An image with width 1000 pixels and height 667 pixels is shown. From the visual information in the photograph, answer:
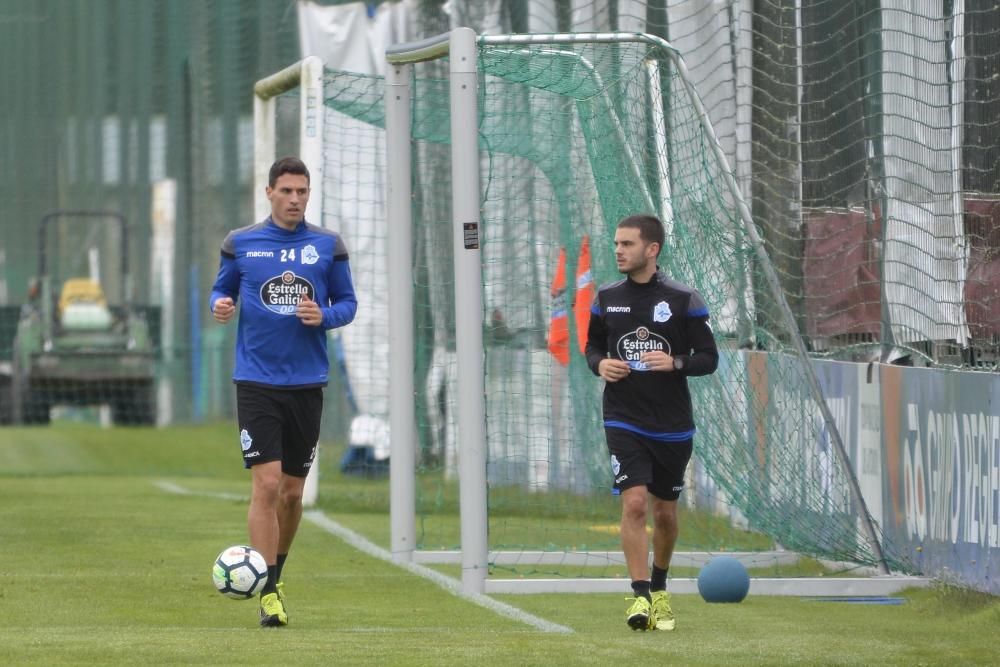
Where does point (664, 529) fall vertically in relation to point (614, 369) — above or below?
below

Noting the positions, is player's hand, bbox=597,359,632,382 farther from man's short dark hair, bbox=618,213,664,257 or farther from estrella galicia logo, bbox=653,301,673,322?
man's short dark hair, bbox=618,213,664,257

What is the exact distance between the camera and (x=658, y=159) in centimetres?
1065

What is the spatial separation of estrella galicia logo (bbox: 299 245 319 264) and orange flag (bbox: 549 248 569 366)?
148 inches

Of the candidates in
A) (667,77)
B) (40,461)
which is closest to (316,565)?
(667,77)

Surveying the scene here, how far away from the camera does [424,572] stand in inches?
415

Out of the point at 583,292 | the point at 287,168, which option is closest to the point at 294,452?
the point at 287,168

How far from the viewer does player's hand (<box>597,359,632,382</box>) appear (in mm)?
8125

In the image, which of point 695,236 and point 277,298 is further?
point 695,236

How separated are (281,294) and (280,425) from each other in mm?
581

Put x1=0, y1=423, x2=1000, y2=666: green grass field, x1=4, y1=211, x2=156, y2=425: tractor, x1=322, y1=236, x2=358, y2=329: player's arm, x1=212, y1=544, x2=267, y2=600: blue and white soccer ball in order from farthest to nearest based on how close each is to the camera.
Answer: x1=4, y1=211, x2=156, y2=425: tractor < x1=322, y1=236, x2=358, y2=329: player's arm < x1=212, y1=544, x2=267, y2=600: blue and white soccer ball < x1=0, y1=423, x2=1000, y2=666: green grass field

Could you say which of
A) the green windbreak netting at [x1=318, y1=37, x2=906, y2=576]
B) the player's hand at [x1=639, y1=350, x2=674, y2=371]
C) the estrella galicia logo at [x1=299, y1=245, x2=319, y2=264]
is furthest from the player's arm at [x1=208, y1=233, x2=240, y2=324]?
the green windbreak netting at [x1=318, y1=37, x2=906, y2=576]

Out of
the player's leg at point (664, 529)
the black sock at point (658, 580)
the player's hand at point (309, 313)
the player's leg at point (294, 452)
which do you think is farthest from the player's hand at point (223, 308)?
the black sock at point (658, 580)

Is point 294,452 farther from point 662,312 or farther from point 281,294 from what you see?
point 662,312

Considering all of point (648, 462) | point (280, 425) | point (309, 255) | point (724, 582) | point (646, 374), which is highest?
point (309, 255)
